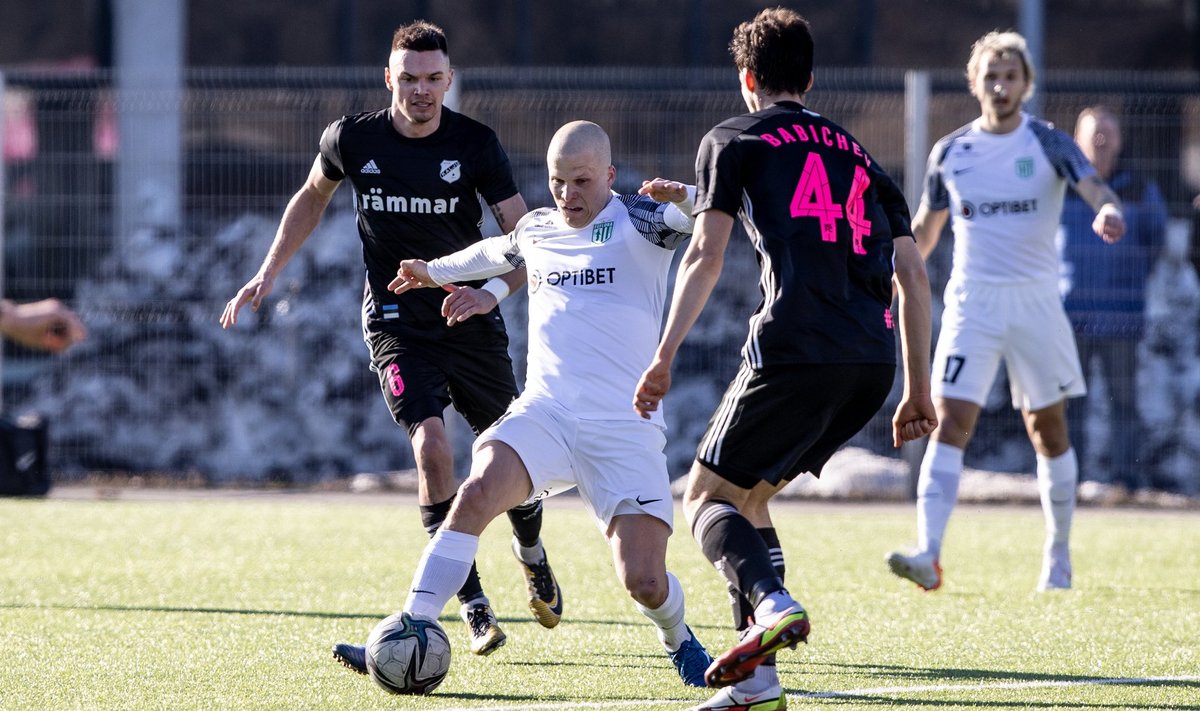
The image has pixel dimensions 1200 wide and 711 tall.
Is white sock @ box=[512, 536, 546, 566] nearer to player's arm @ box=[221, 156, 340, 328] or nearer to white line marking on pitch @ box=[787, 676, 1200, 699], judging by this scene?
player's arm @ box=[221, 156, 340, 328]

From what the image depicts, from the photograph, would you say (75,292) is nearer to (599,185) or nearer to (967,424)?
(967,424)

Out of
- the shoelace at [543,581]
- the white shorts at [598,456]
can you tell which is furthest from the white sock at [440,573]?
the shoelace at [543,581]

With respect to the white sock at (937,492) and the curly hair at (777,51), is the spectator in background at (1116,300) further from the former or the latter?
the curly hair at (777,51)

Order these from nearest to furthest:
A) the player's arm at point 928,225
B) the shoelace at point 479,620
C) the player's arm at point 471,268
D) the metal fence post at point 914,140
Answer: the player's arm at point 471,268
the shoelace at point 479,620
the player's arm at point 928,225
the metal fence post at point 914,140

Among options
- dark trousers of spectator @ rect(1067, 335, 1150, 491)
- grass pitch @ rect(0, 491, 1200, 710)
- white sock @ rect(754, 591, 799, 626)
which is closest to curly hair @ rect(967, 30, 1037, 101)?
grass pitch @ rect(0, 491, 1200, 710)

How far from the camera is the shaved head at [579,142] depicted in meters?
5.16

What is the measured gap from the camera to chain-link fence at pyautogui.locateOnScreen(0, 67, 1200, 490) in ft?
42.5

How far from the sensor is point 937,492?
760cm

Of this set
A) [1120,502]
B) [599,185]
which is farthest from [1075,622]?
[1120,502]

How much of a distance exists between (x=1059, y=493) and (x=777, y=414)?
3665 mm

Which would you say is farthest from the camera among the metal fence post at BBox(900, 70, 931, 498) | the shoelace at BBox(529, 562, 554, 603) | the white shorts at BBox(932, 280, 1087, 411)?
the metal fence post at BBox(900, 70, 931, 498)

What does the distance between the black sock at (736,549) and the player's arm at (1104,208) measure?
9.87 feet

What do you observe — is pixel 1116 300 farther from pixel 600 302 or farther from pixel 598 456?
pixel 598 456

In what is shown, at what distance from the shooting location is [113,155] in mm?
13281
